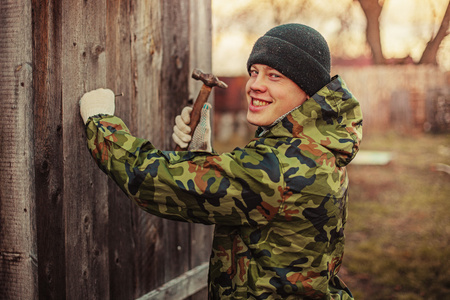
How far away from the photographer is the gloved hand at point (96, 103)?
2105mm

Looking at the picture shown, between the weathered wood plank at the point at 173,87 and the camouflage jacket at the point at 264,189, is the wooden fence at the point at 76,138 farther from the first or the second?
the camouflage jacket at the point at 264,189

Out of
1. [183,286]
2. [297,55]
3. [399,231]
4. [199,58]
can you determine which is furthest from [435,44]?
[297,55]

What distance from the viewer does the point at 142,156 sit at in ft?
6.12

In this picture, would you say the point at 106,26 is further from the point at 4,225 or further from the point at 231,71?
the point at 231,71

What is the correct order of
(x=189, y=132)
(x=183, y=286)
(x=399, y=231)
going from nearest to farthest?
(x=189, y=132) → (x=183, y=286) → (x=399, y=231)

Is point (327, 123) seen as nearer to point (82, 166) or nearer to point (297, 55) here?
point (297, 55)

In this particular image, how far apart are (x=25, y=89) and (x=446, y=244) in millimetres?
5705

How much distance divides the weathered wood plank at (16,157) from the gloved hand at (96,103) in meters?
0.23

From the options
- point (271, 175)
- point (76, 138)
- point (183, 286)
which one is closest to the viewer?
point (271, 175)

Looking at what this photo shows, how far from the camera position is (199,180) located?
1.80m

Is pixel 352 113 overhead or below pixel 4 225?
overhead

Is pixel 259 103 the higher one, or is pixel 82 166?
pixel 259 103

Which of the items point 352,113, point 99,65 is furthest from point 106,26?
point 352,113

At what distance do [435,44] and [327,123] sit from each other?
16642mm
